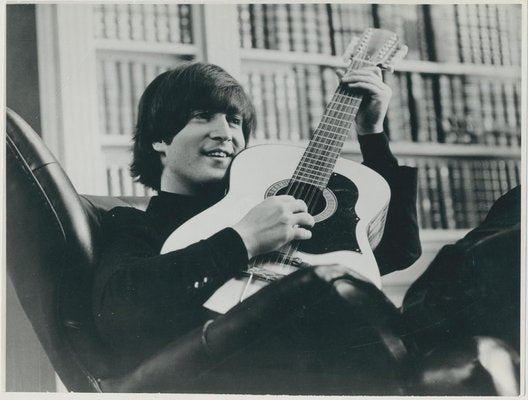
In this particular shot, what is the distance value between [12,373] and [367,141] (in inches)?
30.7

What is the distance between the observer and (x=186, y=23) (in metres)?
1.44

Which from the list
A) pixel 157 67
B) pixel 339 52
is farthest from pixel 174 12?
pixel 339 52

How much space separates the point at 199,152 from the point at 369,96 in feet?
1.10

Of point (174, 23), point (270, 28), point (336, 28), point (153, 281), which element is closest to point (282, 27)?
point (270, 28)

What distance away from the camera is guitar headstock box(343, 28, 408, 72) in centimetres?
126

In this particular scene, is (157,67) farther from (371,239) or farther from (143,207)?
(371,239)

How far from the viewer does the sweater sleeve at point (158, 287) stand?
1011 mm

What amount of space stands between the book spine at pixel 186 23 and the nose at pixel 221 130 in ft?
1.07

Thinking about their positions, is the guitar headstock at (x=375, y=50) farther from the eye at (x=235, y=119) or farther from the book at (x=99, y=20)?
the book at (x=99, y=20)

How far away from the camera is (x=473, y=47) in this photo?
1441 mm

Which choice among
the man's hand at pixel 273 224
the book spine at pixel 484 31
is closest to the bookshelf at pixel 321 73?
the book spine at pixel 484 31

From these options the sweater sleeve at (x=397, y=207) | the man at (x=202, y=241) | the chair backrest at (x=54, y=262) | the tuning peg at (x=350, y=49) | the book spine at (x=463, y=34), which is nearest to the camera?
the man at (x=202, y=241)

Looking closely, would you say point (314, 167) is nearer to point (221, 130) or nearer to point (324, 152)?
point (324, 152)

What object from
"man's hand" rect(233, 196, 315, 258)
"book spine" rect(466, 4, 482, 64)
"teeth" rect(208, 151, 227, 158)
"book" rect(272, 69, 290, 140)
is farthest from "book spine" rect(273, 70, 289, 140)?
"book spine" rect(466, 4, 482, 64)
